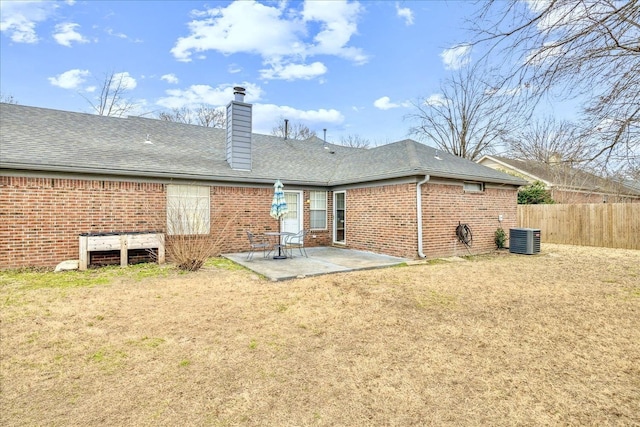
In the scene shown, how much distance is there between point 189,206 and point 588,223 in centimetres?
1590

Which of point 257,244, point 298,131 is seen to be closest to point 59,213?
point 257,244

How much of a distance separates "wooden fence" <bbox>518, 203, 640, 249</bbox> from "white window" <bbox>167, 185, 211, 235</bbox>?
14.7 metres

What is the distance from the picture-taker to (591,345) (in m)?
3.69

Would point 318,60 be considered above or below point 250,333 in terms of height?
above

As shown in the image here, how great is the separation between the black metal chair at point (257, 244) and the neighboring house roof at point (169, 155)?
1.95 metres

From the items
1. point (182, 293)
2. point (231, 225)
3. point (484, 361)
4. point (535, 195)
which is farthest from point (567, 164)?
point (535, 195)

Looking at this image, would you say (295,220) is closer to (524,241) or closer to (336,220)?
(336,220)

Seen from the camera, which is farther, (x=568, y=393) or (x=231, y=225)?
(x=231, y=225)

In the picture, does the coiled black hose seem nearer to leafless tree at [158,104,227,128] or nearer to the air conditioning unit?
the air conditioning unit

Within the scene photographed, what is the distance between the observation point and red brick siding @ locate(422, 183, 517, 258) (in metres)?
9.68

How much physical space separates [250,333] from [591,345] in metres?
3.97

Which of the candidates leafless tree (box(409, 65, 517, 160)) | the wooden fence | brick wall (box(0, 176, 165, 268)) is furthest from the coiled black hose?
leafless tree (box(409, 65, 517, 160))

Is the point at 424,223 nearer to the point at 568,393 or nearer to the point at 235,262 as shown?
the point at 235,262

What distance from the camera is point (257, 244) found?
33.1 feet
